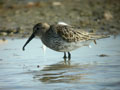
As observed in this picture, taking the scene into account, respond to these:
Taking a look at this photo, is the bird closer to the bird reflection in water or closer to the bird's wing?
the bird's wing

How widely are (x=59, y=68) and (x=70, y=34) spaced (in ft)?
6.36

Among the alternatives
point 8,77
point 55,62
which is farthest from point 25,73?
point 55,62

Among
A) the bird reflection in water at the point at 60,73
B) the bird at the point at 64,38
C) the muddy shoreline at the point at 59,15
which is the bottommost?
the bird reflection in water at the point at 60,73

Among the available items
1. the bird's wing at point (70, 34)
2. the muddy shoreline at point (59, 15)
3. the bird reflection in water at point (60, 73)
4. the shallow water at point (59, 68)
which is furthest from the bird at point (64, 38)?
the muddy shoreline at point (59, 15)

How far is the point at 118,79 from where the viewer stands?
687cm

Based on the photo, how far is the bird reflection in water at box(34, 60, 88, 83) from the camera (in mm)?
7153

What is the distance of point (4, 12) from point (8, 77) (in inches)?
401

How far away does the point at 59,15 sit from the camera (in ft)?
53.6

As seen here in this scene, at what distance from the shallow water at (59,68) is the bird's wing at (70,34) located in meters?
0.46

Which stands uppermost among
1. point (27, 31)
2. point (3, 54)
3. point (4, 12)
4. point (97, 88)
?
point (4, 12)

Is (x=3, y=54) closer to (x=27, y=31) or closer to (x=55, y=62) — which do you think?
(x=55, y=62)

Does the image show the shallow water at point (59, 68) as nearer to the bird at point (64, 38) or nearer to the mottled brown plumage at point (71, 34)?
the bird at point (64, 38)

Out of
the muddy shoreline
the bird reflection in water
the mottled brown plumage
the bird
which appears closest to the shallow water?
the bird reflection in water

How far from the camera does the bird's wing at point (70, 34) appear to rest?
9992mm
